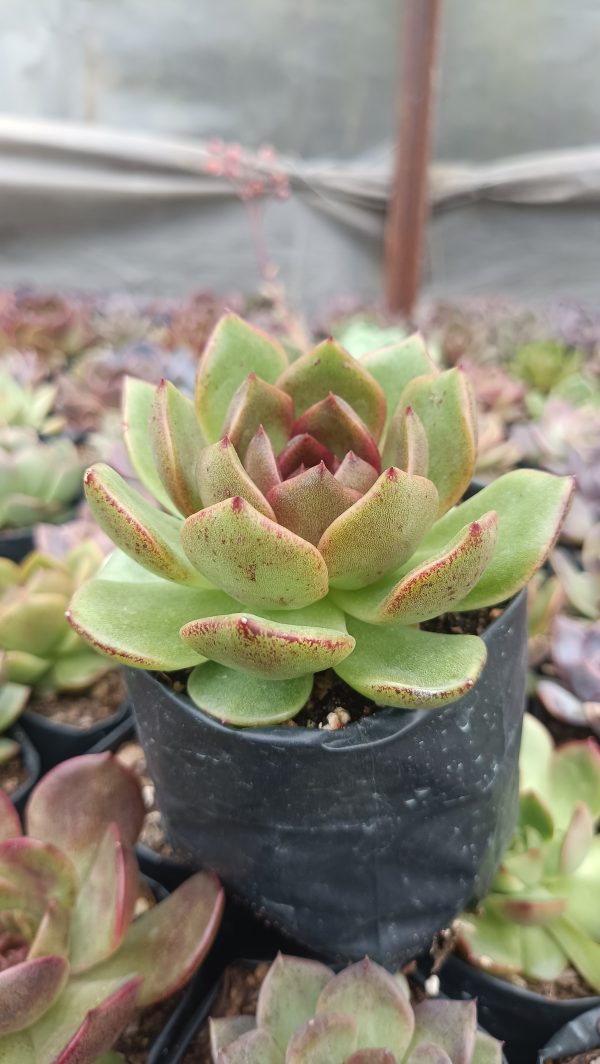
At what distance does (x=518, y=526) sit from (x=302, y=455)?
0.16 m

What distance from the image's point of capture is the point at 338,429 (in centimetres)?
54

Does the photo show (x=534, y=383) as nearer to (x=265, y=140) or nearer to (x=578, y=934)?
(x=578, y=934)

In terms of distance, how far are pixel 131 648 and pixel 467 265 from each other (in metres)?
4.03

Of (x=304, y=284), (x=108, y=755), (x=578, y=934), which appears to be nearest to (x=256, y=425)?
(x=108, y=755)

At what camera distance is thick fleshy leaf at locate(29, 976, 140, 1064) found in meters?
0.46

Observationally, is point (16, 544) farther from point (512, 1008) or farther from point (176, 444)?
point (512, 1008)

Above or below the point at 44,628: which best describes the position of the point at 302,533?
above

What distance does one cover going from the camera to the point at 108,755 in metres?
0.60

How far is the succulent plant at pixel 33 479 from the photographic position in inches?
49.3

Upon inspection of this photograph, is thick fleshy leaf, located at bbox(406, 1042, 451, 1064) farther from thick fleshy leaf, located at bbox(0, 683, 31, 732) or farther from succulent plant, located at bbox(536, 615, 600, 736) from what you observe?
thick fleshy leaf, located at bbox(0, 683, 31, 732)

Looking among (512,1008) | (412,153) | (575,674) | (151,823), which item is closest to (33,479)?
(151,823)

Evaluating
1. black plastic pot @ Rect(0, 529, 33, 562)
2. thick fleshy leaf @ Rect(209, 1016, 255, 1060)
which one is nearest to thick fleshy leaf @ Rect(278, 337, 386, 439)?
thick fleshy leaf @ Rect(209, 1016, 255, 1060)

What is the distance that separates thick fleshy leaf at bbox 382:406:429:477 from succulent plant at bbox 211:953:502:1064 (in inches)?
13.2

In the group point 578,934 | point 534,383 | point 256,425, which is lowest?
point 578,934
